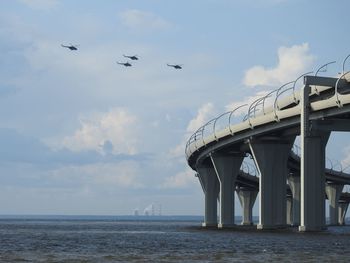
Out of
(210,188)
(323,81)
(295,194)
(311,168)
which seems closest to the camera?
(323,81)

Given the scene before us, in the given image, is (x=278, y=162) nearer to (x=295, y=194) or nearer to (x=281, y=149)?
(x=281, y=149)

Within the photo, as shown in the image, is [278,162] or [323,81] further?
[278,162]

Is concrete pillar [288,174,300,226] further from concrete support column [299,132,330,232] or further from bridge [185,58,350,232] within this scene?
concrete support column [299,132,330,232]

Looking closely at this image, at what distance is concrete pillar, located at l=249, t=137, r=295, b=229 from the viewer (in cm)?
10256

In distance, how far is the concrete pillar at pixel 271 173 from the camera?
336 ft

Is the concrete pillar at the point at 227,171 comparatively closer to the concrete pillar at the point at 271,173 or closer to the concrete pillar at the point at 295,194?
the concrete pillar at the point at 271,173

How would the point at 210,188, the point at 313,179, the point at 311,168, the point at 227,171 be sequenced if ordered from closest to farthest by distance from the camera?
the point at 311,168
the point at 313,179
the point at 227,171
the point at 210,188

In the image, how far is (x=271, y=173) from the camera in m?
103

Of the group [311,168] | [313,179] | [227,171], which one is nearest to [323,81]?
[311,168]

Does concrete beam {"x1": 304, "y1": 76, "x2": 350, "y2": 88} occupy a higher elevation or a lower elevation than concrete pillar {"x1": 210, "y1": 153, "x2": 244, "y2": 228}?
higher

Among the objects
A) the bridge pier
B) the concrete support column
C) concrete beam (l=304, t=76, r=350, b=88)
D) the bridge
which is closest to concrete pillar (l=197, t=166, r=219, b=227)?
the bridge

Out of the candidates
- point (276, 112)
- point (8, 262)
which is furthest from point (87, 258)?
point (276, 112)

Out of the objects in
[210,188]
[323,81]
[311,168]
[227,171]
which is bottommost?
[311,168]

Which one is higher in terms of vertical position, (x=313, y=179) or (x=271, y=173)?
(x=271, y=173)
